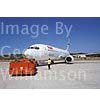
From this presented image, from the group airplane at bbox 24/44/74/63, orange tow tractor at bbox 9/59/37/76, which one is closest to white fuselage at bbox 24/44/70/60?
airplane at bbox 24/44/74/63

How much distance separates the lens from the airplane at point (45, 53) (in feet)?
20.5

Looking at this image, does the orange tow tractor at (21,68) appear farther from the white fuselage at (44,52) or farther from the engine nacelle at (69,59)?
the engine nacelle at (69,59)

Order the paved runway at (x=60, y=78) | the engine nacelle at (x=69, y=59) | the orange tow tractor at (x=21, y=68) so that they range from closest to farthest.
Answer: the paved runway at (x=60, y=78) < the orange tow tractor at (x=21, y=68) < the engine nacelle at (x=69, y=59)

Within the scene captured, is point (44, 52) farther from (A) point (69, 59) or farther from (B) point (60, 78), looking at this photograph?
(B) point (60, 78)

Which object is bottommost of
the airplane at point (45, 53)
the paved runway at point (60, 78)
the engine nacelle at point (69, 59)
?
the paved runway at point (60, 78)

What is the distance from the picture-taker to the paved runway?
5.91 m

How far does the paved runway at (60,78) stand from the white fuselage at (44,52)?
0.63ft

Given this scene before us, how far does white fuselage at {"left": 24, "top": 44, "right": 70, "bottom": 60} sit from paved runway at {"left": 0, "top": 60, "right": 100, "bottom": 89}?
7.6 inches

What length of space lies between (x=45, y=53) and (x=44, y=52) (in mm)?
54

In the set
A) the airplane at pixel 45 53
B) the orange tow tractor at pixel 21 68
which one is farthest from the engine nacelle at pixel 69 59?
the orange tow tractor at pixel 21 68
